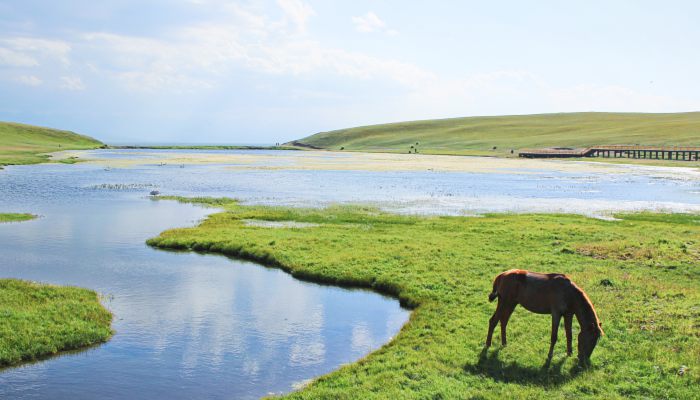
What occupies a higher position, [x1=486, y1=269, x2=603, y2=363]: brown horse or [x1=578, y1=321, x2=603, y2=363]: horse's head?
[x1=486, y1=269, x2=603, y2=363]: brown horse

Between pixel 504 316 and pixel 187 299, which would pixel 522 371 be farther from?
pixel 187 299

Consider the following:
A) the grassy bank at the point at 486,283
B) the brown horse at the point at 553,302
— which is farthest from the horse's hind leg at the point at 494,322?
the grassy bank at the point at 486,283

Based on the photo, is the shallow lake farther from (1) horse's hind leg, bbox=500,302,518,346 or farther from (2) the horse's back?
(2) the horse's back

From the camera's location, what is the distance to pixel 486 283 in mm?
21938

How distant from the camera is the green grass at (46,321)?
16344 millimetres

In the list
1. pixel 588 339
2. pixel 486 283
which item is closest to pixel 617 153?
pixel 486 283

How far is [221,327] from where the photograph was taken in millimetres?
18984

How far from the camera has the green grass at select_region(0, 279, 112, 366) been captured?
16.3 m

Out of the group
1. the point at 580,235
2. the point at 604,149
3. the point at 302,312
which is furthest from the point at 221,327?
the point at 604,149

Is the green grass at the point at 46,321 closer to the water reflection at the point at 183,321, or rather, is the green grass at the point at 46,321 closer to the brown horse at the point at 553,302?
the water reflection at the point at 183,321

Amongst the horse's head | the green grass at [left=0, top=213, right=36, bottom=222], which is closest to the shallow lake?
the green grass at [left=0, top=213, right=36, bottom=222]

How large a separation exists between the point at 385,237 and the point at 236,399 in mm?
18972

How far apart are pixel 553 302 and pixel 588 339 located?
3.72 ft

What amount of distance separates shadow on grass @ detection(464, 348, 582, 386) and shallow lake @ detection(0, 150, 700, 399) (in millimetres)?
3931
